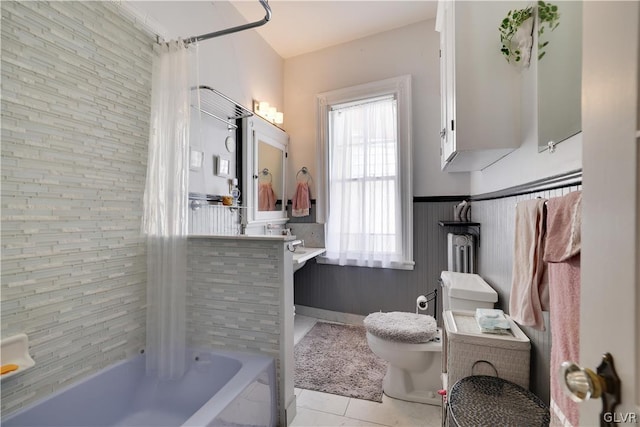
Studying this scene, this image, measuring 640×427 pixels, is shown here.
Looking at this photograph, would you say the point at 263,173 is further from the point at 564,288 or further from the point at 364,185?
the point at 564,288

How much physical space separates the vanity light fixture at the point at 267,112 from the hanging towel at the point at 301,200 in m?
0.74

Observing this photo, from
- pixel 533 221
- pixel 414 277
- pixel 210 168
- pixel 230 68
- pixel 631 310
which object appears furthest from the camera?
pixel 414 277

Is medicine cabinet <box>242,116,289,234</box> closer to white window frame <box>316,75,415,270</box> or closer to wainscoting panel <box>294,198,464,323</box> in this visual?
wainscoting panel <box>294,198,464,323</box>

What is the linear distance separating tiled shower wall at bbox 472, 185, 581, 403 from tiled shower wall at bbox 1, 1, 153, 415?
196cm

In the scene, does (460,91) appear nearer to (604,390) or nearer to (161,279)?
(604,390)

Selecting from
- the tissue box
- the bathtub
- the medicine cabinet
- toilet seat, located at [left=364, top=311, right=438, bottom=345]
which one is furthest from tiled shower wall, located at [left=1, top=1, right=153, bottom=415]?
the tissue box

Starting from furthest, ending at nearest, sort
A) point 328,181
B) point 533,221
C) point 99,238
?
point 328,181 → point 99,238 → point 533,221

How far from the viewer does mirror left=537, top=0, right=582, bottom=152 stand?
0.92 metres

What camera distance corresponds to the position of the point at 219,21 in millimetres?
2244

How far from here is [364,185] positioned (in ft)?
9.23

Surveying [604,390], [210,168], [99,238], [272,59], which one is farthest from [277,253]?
[272,59]

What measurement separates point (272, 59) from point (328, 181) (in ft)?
5.00

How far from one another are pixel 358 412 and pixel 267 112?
2.67 m

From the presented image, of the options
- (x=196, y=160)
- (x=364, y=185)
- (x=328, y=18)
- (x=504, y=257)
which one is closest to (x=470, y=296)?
(x=504, y=257)
